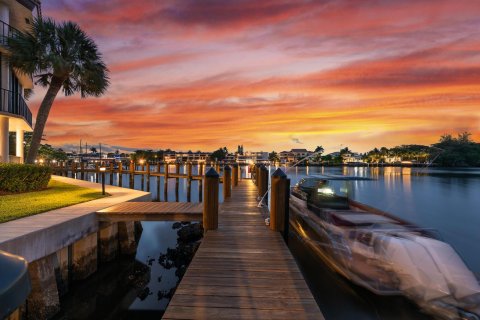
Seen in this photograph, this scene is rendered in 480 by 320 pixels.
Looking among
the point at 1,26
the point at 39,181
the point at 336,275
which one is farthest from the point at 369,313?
the point at 1,26

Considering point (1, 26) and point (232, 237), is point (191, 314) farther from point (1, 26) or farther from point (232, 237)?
point (1, 26)

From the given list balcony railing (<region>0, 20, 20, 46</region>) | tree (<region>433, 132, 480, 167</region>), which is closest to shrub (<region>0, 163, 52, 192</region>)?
balcony railing (<region>0, 20, 20, 46</region>)

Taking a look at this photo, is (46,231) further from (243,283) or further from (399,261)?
(399,261)

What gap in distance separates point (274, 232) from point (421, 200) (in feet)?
97.4

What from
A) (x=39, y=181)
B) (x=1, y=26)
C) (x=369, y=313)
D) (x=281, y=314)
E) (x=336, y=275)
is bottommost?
(x=369, y=313)

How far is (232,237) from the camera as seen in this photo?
6672 mm

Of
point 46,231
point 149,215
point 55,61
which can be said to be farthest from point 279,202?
point 55,61

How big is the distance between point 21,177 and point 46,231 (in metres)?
7.15

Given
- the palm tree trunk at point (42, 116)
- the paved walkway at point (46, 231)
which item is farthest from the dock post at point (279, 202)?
the palm tree trunk at point (42, 116)

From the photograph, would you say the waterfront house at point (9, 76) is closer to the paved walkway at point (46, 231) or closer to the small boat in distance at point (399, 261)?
the paved walkway at point (46, 231)

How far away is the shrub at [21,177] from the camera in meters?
11.8

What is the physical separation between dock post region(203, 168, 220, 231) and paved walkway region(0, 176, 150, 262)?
3553 millimetres

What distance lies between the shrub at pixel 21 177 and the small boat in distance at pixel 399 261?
463 inches

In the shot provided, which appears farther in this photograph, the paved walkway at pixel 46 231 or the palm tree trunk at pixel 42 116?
the palm tree trunk at pixel 42 116
